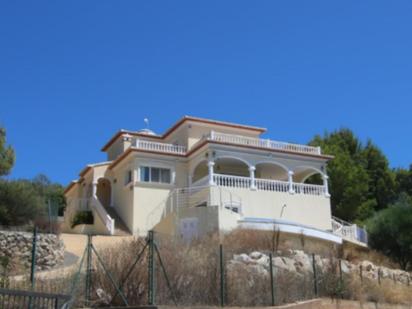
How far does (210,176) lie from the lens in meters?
31.0

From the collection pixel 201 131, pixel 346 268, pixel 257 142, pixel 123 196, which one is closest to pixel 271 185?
pixel 257 142

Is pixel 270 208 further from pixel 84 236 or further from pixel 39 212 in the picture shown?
pixel 39 212

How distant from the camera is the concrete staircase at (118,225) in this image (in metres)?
31.3

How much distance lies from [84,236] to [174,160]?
7.53m

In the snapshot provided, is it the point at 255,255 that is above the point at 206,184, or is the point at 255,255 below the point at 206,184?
below

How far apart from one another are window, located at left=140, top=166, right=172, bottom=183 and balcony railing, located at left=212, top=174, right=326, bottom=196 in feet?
8.31

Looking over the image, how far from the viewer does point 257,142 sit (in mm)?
34406

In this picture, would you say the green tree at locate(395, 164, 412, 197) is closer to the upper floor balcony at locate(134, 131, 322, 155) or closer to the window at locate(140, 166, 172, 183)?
the upper floor balcony at locate(134, 131, 322, 155)

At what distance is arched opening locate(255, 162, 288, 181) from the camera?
3592 cm

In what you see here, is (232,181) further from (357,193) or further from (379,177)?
(379,177)

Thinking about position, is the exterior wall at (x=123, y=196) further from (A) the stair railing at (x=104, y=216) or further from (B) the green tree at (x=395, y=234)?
(B) the green tree at (x=395, y=234)

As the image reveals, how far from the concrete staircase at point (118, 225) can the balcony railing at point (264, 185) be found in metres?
5.03

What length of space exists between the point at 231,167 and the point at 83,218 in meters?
9.25

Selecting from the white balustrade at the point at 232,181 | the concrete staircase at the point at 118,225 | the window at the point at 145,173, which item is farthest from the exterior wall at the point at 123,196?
the white balustrade at the point at 232,181
